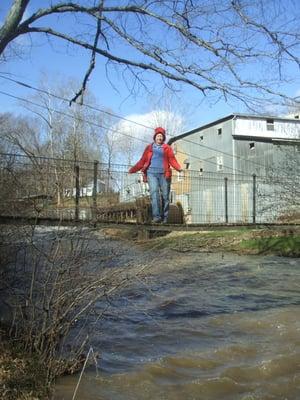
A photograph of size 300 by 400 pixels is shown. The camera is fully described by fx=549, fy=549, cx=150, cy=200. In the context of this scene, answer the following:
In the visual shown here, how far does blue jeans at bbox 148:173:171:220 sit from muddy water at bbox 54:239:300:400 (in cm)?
140

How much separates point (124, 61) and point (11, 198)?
2.13 metres

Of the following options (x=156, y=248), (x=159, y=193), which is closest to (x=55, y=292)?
(x=156, y=248)

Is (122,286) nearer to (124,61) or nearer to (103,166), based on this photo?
(124,61)

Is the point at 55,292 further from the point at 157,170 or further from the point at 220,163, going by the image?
the point at 220,163

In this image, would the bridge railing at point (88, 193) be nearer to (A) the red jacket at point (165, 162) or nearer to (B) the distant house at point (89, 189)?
(B) the distant house at point (89, 189)

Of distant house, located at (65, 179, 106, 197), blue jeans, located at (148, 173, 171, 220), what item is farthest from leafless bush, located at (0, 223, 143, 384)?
blue jeans, located at (148, 173, 171, 220)

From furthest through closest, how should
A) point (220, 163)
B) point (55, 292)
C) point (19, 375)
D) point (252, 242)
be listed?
point (220, 163), point (252, 242), point (55, 292), point (19, 375)

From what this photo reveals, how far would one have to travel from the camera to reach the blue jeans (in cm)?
1045

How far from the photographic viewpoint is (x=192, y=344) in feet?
24.3

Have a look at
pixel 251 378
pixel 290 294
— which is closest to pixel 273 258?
pixel 290 294

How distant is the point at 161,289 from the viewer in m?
11.4

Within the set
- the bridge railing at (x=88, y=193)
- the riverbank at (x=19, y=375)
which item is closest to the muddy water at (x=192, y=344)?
the riverbank at (x=19, y=375)

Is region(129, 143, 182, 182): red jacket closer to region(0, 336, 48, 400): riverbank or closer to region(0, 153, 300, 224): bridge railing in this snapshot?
region(0, 153, 300, 224): bridge railing

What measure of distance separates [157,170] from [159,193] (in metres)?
0.44
